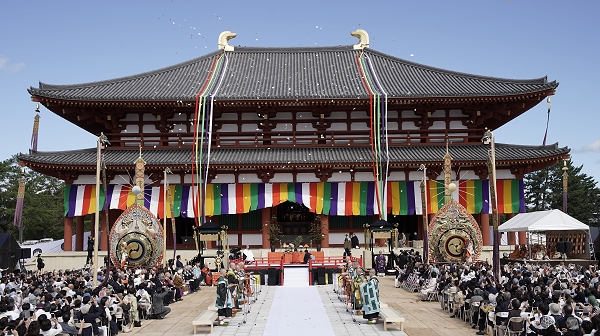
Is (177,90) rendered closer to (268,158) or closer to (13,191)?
(268,158)

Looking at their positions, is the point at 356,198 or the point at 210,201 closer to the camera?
the point at 210,201

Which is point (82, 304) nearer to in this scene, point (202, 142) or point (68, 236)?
point (202, 142)

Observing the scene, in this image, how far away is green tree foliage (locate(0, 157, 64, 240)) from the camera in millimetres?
60344

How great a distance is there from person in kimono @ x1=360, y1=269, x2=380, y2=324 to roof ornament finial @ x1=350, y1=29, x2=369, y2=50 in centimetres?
3349

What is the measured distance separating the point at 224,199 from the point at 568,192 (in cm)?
4784

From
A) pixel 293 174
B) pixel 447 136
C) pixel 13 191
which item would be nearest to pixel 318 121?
pixel 293 174

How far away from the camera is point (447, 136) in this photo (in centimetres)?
3750

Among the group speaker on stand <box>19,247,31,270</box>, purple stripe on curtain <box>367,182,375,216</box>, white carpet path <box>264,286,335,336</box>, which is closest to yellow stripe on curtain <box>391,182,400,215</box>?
purple stripe on curtain <box>367,182,375,216</box>

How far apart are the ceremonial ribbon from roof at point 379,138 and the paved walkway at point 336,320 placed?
40.8 ft

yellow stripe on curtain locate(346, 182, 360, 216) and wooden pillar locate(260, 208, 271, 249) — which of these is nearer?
yellow stripe on curtain locate(346, 182, 360, 216)

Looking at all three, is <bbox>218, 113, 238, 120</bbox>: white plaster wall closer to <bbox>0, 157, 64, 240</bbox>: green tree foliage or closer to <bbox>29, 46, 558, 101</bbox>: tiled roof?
<bbox>29, 46, 558, 101</bbox>: tiled roof

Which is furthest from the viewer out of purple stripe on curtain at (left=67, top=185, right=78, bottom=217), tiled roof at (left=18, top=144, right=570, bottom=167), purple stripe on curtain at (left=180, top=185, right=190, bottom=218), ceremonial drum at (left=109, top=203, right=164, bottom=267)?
purple stripe on curtain at (left=67, top=185, right=78, bottom=217)

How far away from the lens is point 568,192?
67750 mm

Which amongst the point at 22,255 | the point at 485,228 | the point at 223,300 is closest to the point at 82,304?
the point at 223,300
